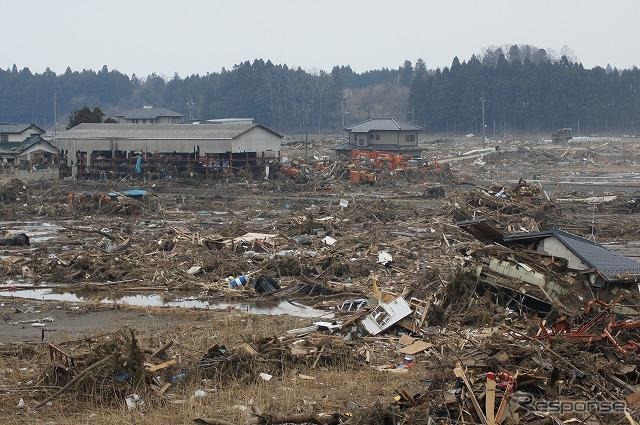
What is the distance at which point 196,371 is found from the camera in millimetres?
10969

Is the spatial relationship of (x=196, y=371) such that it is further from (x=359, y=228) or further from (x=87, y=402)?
(x=359, y=228)

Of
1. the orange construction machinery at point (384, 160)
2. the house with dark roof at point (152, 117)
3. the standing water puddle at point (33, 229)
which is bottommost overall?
the standing water puddle at point (33, 229)

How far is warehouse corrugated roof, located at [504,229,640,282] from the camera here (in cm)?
1297

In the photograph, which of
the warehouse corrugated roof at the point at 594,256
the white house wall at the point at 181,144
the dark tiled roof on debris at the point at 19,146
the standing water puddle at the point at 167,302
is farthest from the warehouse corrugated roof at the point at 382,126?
the warehouse corrugated roof at the point at 594,256

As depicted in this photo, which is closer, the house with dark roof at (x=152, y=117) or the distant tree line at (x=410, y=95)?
the house with dark roof at (x=152, y=117)

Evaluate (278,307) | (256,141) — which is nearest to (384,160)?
(256,141)

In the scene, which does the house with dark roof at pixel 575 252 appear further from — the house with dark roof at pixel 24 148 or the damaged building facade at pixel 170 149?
the house with dark roof at pixel 24 148

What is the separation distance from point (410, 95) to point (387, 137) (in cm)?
4441

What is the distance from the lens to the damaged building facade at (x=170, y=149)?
147ft

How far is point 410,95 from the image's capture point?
10175 centimetres

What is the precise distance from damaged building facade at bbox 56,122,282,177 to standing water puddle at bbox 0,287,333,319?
25.7 m

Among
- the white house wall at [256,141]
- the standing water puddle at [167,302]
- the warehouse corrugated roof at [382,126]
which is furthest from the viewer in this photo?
the warehouse corrugated roof at [382,126]

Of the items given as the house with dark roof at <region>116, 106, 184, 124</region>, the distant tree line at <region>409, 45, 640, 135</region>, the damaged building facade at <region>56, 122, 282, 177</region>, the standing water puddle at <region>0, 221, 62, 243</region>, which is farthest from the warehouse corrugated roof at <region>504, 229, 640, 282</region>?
the distant tree line at <region>409, 45, 640, 135</region>

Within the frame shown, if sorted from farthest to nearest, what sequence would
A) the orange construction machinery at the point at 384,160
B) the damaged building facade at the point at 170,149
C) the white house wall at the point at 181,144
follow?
the orange construction machinery at the point at 384,160 < the white house wall at the point at 181,144 < the damaged building facade at the point at 170,149
